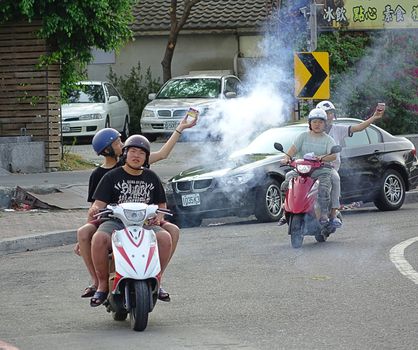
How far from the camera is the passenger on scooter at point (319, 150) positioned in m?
15.0

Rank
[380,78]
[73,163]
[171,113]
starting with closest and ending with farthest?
[73,163] → [380,78] → [171,113]

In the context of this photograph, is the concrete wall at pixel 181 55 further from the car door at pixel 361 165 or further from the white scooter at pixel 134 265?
the white scooter at pixel 134 265

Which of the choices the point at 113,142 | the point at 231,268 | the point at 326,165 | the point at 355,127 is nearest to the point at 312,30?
the point at 355,127

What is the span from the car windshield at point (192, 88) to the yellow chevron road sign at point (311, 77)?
25.9 ft

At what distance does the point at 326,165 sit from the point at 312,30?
7259 millimetres

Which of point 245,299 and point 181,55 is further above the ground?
point 181,55

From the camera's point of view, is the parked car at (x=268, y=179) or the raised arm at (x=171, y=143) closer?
the raised arm at (x=171, y=143)

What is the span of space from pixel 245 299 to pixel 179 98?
→ 2049 cm

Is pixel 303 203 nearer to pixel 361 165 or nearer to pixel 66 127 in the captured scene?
pixel 361 165

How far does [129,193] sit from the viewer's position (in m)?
9.87

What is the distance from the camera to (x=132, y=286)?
9.34m

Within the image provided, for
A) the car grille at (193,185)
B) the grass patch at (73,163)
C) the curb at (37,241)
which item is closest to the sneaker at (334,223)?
the car grille at (193,185)

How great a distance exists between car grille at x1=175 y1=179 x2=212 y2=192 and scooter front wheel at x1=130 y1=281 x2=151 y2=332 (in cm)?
832

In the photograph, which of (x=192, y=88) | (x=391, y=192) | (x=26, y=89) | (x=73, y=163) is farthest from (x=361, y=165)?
(x=192, y=88)
